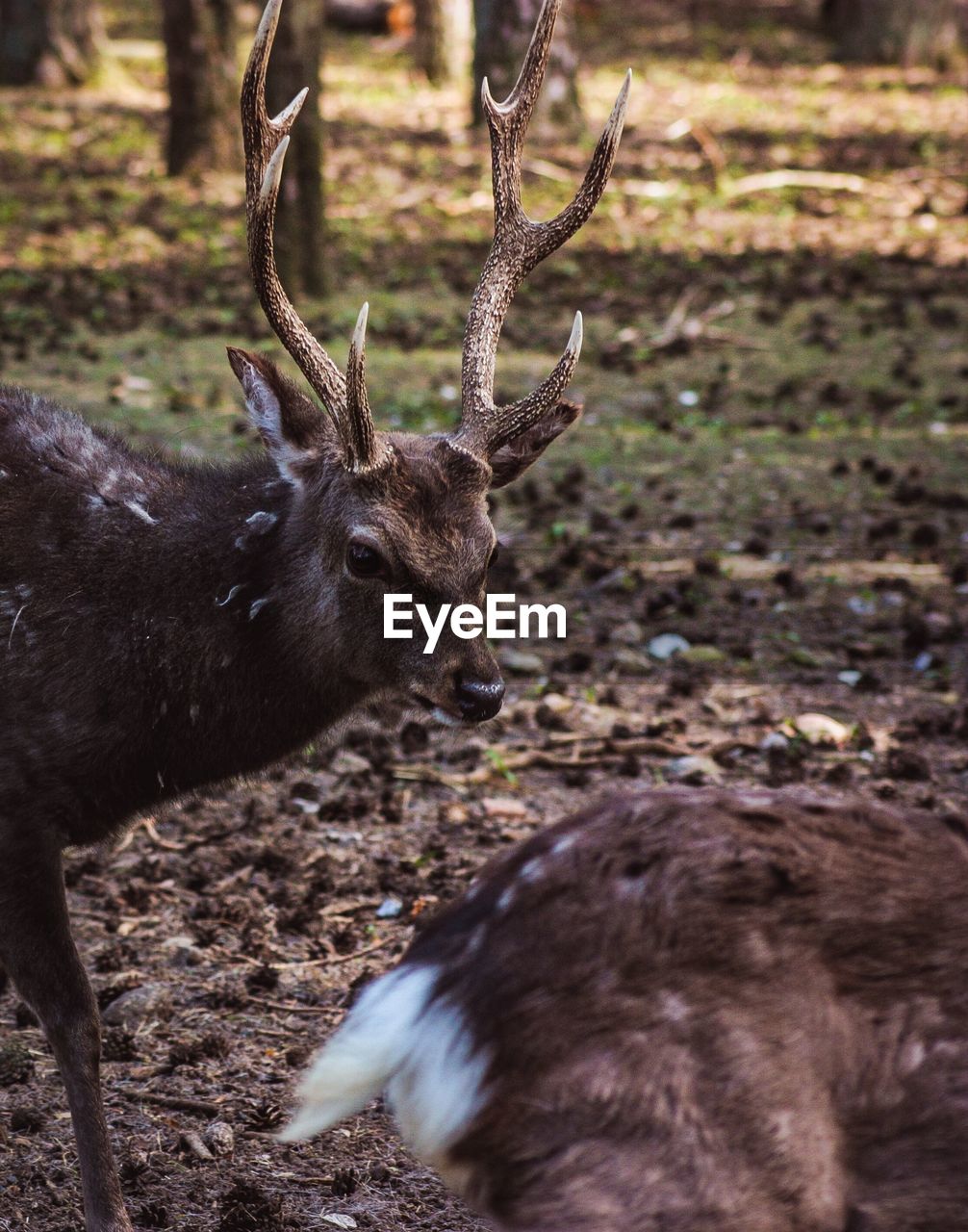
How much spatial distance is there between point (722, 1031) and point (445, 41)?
20513mm

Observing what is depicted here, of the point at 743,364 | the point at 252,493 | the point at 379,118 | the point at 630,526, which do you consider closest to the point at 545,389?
the point at 252,493

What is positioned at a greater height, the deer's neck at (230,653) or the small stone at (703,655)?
the deer's neck at (230,653)

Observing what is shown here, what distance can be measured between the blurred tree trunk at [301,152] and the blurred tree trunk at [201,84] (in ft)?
10.9

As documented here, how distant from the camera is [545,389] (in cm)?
458

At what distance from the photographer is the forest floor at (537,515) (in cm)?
436

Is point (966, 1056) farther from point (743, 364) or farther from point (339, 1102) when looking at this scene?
point (743, 364)

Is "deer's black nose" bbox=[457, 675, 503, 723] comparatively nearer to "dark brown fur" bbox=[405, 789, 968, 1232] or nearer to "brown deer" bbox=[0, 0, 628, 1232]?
"brown deer" bbox=[0, 0, 628, 1232]

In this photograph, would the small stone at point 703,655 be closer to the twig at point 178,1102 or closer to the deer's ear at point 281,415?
→ the deer's ear at point 281,415

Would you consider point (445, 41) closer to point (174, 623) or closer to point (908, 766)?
point (908, 766)

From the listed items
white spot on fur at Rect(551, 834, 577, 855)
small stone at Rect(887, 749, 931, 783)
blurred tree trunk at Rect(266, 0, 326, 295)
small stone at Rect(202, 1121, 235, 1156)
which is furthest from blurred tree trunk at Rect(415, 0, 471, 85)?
white spot on fur at Rect(551, 834, 577, 855)

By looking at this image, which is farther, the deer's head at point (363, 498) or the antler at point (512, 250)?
the antler at point (512, 250)

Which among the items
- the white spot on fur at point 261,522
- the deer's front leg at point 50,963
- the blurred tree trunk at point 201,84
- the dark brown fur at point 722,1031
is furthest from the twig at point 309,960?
the blurred tree trunk at point 201,84

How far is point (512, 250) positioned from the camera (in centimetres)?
478

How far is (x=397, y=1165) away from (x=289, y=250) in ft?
29.4
